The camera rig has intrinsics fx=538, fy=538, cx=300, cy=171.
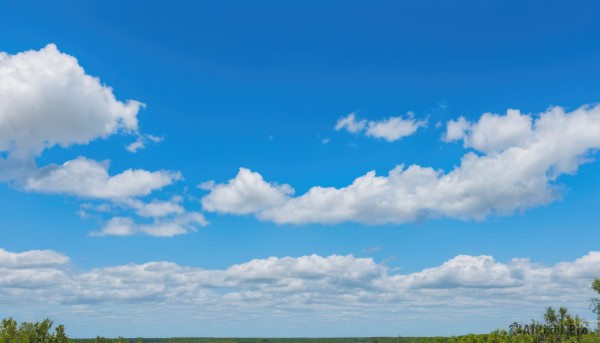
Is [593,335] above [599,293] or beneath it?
beneath

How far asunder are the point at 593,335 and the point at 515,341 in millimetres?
11435

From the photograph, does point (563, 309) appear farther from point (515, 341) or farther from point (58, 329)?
point (58, 329)

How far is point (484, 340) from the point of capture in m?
86.1

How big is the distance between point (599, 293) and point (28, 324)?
81424 mm

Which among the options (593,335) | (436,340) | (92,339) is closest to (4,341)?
(92,339)

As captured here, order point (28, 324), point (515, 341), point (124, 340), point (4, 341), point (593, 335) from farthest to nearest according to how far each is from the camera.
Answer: point (515, 341) → point (593, 335) → point (124, 340) → point (28, 324) → point (4, 341)

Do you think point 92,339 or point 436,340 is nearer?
point 92,339

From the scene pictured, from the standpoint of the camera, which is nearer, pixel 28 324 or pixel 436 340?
pixel 28 324

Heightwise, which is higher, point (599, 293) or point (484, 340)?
point (599, 293)

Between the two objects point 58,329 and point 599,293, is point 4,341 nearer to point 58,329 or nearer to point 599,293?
point 58,329

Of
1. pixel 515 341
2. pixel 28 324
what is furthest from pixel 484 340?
pixel 28 324

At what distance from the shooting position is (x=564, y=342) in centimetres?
8238

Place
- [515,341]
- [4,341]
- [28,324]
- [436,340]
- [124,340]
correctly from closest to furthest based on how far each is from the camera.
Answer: [4,341], [28,324], [124,340], [515,341], [436,340]

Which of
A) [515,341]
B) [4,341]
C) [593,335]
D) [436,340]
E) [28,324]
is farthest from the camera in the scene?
[436,340]
